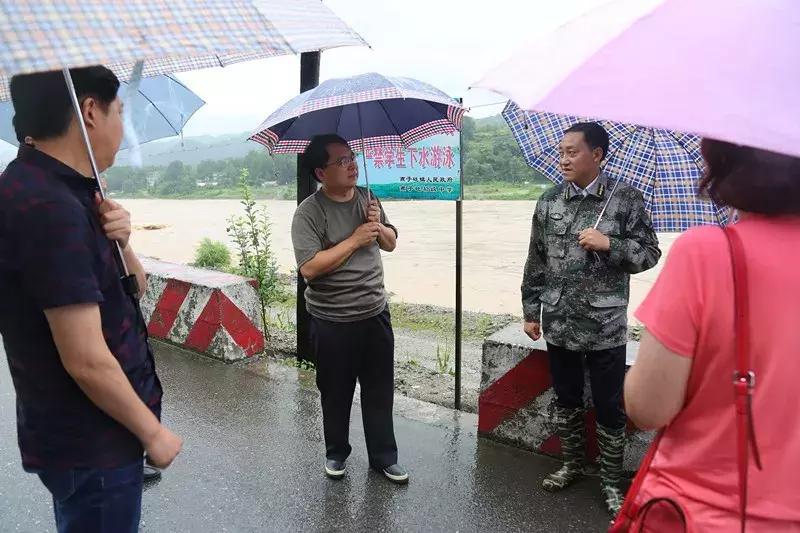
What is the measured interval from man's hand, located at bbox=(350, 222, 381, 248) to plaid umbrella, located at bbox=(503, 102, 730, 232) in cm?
82

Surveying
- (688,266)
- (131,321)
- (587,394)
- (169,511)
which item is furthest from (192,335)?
(688,266)

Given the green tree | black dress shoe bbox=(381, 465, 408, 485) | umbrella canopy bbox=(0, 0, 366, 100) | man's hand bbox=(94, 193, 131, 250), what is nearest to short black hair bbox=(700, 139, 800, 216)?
umbrella canopy bbox=(0, 0, 366, 100)

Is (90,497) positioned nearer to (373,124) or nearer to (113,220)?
(113,220)

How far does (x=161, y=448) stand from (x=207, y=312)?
3459 millimetres

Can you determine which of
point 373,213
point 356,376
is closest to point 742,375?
point 373,213

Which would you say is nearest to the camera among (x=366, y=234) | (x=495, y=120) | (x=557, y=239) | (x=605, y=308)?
(x=605, y=308)

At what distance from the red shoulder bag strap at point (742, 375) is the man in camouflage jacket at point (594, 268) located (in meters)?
1.45

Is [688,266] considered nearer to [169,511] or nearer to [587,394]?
[587,394]

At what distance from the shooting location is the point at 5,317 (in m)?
1.41

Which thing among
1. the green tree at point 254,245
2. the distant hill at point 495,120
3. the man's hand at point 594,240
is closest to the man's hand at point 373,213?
the distant hill at point 495,120

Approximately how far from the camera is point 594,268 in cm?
269

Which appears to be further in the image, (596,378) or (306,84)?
(306,84)

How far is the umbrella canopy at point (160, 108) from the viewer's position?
110 inches

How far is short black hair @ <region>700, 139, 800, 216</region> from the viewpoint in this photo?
3.71 feet
